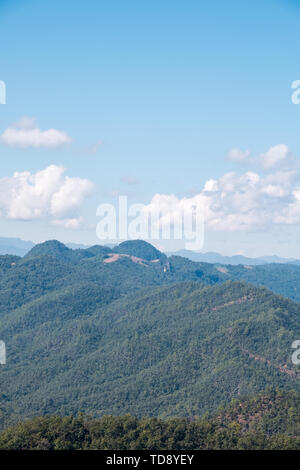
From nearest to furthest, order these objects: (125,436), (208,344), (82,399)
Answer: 1. (125,436)
2. (82,399)
3. (208,344)

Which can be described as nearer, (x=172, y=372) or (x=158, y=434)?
(x=158, y=434)

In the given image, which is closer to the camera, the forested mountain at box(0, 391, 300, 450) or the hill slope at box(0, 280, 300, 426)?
the forested mountain at box(0, 391, 300, 450)

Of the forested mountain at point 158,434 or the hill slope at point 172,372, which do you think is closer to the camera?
the forested mountain at point 158,434

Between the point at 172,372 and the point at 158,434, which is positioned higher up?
the point at 158,434
